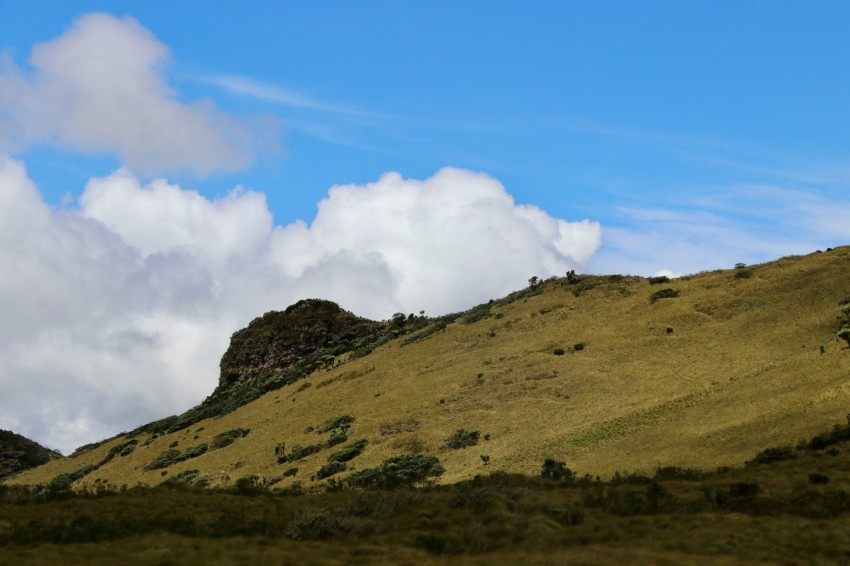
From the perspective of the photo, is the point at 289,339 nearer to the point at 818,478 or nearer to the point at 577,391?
the point at 577,391

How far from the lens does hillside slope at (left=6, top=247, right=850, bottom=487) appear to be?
3566 cm

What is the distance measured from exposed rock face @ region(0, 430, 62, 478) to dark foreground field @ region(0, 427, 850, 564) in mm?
82641

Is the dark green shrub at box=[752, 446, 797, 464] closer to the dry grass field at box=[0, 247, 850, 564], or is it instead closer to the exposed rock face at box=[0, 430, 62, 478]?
the dry grass field at box=[0, 247, 850, 564]

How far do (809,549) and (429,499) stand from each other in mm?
11733

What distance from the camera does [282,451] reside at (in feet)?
173

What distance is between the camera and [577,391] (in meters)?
47.6

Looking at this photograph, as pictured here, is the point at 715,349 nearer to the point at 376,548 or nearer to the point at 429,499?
the point at 429,499

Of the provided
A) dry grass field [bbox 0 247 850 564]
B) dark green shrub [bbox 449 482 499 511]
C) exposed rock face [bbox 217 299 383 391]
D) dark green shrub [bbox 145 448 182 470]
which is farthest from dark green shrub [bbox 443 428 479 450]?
exposed rock face [bbox 217 299 383 391]

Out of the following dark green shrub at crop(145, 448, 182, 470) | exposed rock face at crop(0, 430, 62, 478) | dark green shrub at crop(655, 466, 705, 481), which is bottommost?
dark green shrub at crop(655, 466, 705, 481)

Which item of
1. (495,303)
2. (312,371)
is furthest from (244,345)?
(495,303)

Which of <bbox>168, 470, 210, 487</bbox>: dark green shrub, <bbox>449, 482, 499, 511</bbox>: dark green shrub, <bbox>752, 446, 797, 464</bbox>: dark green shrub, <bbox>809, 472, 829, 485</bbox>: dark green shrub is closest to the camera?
<bbox>809, 472, 829, 485</bbox>: dark green shrub

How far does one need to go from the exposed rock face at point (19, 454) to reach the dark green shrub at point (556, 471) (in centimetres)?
8414

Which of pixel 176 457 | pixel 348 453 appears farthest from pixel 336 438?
pixel 176 457

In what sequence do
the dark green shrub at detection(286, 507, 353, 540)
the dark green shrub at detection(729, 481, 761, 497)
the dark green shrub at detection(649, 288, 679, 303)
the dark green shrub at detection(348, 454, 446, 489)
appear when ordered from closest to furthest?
1. the dark green shrub at detection(729, 481, 761, 497)
2. the dark green shrub at detection(286, 507, 353, 540)
3. the dark green shrub at detection(348, 454, 446, 489)
4. the dark green shrub at detection(649, 288, 679, 303)
